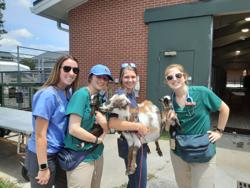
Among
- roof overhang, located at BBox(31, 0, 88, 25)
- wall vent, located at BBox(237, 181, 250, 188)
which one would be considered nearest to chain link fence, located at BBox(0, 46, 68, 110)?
roof overhang, located at BBox(31, 0, 88, 25)

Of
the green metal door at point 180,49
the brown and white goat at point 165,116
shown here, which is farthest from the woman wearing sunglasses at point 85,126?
the green metal door at point 180,49

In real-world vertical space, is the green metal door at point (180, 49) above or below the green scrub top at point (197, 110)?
above

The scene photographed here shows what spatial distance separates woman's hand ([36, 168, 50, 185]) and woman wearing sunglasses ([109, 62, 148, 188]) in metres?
0.61

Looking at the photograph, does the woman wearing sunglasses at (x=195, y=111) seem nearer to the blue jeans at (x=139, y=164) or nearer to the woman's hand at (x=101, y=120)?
the blue jeans at (x=139, y=164)

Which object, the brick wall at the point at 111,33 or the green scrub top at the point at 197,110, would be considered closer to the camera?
the green scrub top at the point at 197,110

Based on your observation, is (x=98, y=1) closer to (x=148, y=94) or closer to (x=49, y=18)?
(x=49, y=18)

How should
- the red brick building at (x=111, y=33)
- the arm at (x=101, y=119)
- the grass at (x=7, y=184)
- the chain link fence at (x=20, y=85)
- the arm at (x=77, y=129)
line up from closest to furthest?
the arm at (x=77, y=129)
the arm at (x=101, y=119)
the grass at (x=7, y=184)
the red brick building at (x=111, y=33)
the chain link fence at (x=20, y=85)

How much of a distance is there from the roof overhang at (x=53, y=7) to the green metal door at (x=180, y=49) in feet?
9.33

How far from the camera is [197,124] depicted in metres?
2.26

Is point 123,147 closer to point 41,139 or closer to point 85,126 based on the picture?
point 85,126

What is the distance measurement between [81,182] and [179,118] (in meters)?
1.02

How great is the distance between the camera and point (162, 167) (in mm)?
4355

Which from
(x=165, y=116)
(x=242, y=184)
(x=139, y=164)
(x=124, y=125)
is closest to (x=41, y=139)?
(x=124, y=125)

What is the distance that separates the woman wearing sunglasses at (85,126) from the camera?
1.87 meters
